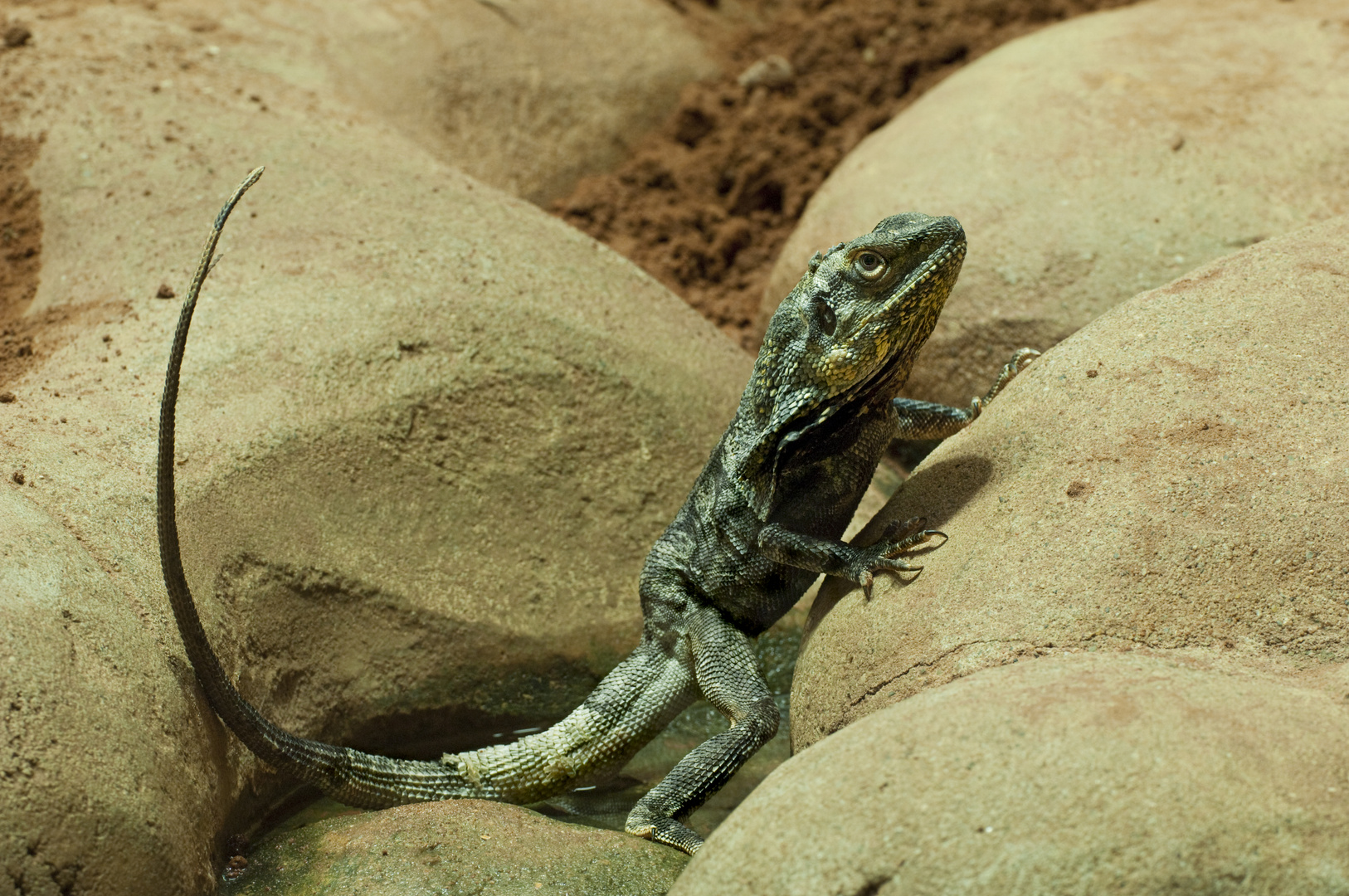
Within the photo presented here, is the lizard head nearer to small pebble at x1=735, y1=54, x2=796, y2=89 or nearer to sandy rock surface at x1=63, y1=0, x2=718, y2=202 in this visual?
sandy rock surface at x1=63, y1=0, x2=718, y2=202

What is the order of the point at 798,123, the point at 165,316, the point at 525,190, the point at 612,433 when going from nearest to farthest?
the point at 165,316 < the point at 612,433 < the point at 525,190 < the point at 798,123

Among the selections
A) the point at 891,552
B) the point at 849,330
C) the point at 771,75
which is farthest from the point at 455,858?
the point at 771,75

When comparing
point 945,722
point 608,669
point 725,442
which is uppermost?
point 945,722

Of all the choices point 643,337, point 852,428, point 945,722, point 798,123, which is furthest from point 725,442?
point 798,123

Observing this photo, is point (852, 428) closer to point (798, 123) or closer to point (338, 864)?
point (338, 864)

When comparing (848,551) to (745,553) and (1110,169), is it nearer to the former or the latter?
(745,553)
